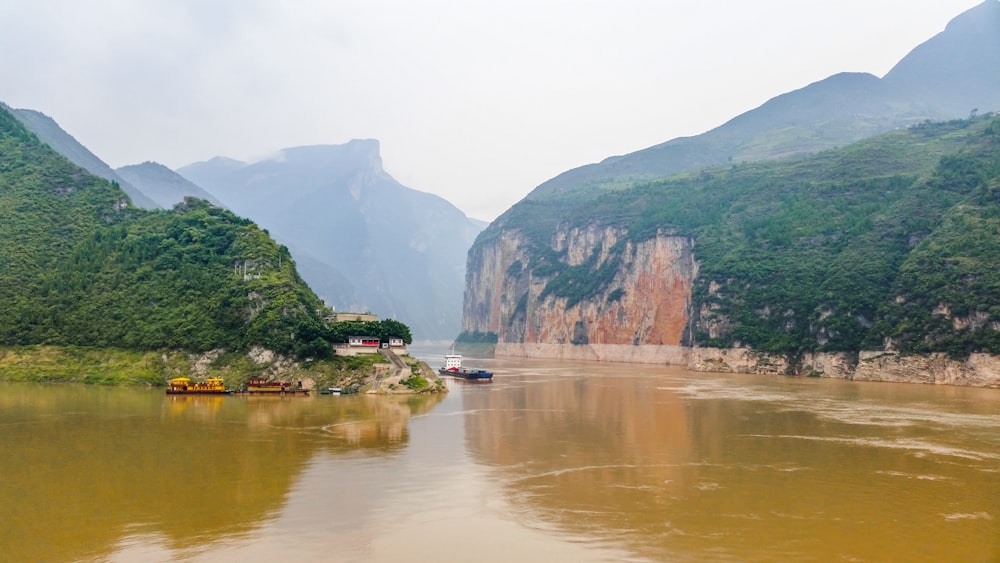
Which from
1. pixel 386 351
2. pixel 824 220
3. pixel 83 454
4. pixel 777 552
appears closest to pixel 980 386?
pixel 824 220

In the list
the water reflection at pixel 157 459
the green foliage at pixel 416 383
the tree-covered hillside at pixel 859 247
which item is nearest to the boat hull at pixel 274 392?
the water reflection at pixel 157 459

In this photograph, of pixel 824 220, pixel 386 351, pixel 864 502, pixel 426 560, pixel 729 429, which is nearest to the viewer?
pixel 426 560

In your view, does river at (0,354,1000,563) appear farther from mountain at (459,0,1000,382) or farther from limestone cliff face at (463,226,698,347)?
limestone cliff face at (463,226,698,347)

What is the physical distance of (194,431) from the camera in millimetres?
44062

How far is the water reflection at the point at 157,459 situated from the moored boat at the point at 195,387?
5.60 feet

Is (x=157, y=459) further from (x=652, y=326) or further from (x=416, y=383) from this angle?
(x=652, y=326)

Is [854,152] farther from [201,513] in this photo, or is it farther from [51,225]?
[201,513]

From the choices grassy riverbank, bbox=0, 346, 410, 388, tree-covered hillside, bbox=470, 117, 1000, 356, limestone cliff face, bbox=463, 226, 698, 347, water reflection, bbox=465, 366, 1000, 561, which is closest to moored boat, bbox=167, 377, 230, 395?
grassy riverbank, bbox=0, 346, 410, 388

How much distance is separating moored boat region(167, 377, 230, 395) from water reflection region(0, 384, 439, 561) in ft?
5.60

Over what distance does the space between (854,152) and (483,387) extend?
105m

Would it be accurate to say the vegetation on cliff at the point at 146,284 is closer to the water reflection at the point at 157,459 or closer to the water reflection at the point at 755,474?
the water reflection at the point at 157,459

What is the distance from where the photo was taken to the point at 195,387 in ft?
212

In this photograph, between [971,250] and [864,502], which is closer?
[864,502]

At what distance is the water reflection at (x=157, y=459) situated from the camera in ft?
79.4
